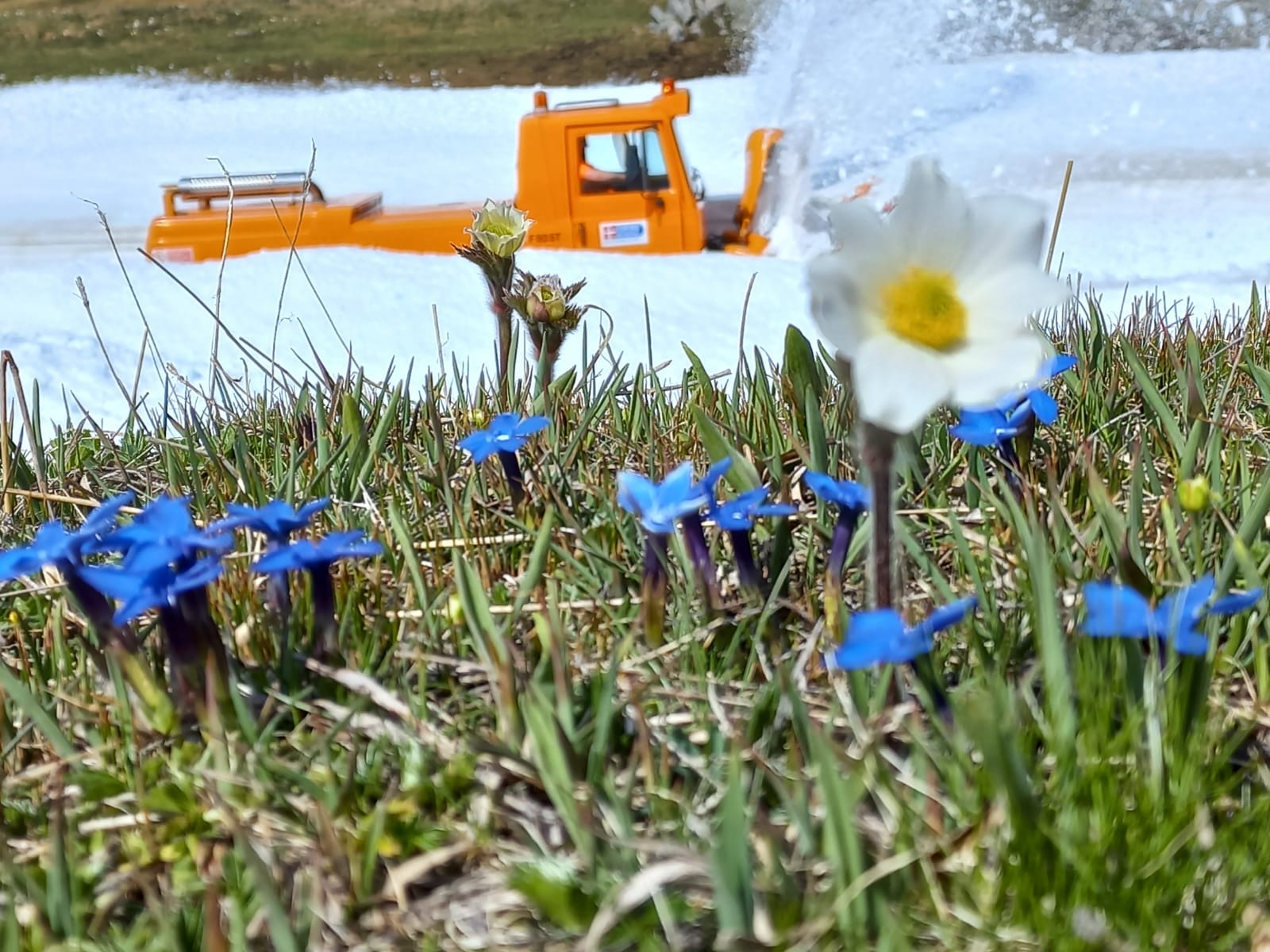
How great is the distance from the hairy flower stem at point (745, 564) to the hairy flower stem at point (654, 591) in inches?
2.6

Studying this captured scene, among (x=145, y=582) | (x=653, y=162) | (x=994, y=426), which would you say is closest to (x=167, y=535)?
(x=145, y=582)

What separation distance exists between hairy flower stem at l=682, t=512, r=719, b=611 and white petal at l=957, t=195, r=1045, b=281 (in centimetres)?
35

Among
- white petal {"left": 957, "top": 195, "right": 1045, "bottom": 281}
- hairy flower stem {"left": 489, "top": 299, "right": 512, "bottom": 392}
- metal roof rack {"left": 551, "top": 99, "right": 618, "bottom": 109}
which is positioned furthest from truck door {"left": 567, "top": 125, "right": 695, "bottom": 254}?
white petal {"left": 957, "top": 195, "right": 1045, "bottom": 281}

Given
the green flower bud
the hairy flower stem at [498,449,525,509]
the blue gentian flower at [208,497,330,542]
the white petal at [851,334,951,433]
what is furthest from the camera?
→ the green flower bud

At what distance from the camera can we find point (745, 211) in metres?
7.09

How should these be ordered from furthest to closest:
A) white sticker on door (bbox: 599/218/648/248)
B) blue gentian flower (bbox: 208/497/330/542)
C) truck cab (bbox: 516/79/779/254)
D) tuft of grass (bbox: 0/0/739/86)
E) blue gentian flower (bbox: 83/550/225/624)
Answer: tuft of grass (bbox: 0/0/739/86)
white sticker on door (bbox: 599/218/648/248)
truck cab (bbox: 516/79/779/254)
blue gentian flower (bbox: 208/497/330/542)
blue gentian flower (bbox: 83/550/225/624)

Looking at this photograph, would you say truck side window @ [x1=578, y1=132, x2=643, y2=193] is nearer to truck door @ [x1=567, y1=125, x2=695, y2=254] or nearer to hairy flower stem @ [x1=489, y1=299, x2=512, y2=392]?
truck door @ [x1=567, y1=125, x2=695, y2=254]

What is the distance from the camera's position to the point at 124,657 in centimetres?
86

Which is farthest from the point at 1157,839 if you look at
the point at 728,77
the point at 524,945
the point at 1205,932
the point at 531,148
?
the point at 728,77

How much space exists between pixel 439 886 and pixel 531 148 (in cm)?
605

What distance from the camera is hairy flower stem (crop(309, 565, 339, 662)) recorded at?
94 cm

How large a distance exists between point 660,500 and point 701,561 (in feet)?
0.23

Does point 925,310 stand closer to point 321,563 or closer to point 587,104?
point 321,563

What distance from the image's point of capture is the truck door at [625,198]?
20.8 feet
